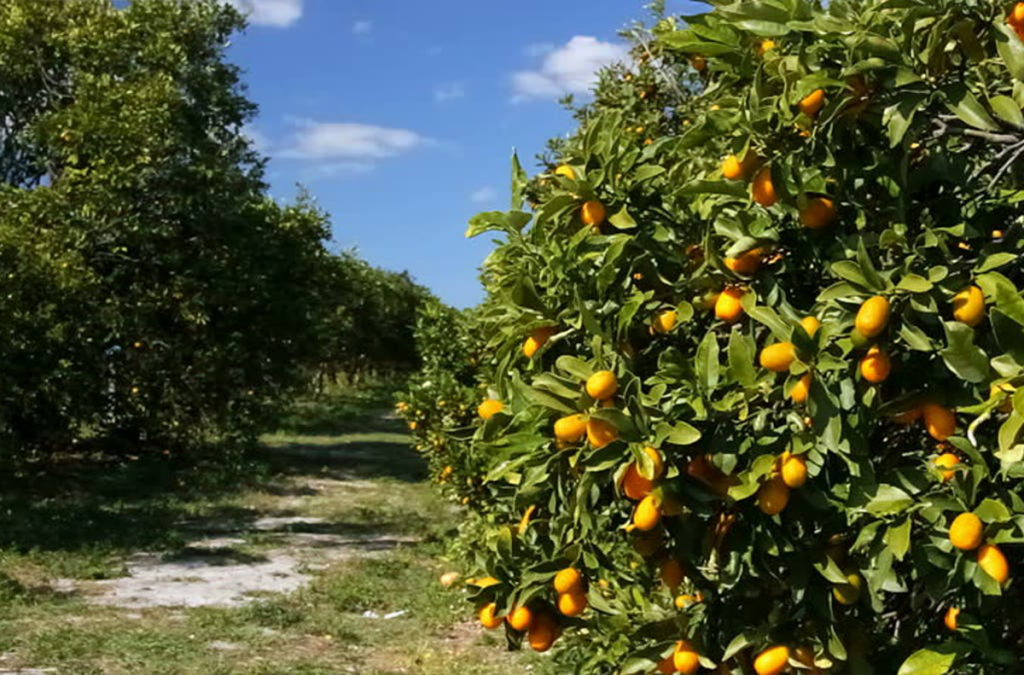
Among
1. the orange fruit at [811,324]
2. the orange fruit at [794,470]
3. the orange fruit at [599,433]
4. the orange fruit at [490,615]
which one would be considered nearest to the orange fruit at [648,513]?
the orange fruit at [599,433]

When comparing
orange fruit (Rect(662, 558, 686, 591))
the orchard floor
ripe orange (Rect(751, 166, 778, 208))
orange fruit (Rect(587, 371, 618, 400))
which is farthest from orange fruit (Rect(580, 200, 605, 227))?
the orchard floor

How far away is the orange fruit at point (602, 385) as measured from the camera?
7.21 ft

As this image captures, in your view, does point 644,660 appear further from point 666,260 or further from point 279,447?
point 279,447

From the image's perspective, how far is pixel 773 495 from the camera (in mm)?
2191

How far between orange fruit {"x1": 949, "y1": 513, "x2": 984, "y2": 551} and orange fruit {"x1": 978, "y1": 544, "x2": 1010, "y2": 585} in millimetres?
19

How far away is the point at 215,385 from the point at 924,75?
10866mm

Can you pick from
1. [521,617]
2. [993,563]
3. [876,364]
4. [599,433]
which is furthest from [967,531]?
[521,617]

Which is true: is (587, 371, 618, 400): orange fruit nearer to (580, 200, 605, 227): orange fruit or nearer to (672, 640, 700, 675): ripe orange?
(580, 200, 605, 227): orange fruit

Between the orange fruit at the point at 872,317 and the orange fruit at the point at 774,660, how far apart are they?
2.54 feet

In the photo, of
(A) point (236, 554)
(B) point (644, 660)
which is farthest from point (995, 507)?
(A) point (236, 554)

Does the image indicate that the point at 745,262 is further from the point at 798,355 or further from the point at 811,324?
the point at 798,355

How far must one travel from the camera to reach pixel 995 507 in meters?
2.06

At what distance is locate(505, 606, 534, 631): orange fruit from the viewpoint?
268cm

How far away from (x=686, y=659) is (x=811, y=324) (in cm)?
89
